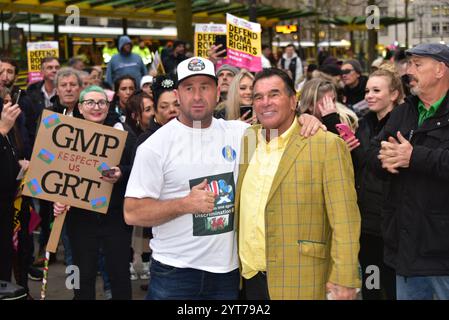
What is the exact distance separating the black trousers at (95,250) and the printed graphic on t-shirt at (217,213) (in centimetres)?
171

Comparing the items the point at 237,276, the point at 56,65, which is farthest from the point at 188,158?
the point at 56,65

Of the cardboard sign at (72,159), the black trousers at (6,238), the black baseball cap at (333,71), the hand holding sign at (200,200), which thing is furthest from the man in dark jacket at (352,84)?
the hand holding sign at (200,200)

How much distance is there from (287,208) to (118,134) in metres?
2.17

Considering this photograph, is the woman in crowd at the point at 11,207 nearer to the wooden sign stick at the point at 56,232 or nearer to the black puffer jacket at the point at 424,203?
the wooden sign stick at the point at 56,232

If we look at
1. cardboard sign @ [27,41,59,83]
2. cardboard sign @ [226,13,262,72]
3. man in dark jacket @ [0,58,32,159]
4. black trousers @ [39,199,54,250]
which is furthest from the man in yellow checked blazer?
cardboard sign @ [27,41,59,83]

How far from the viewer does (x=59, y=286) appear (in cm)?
724

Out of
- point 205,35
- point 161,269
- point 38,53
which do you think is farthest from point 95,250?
point 38,53

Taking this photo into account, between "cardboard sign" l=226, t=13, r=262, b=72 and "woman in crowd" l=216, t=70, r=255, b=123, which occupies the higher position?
"cardboard sign" l=226, t=13, r=262, b=72

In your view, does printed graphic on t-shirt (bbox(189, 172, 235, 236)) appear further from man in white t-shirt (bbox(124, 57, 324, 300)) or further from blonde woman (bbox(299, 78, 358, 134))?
blonde woman (bbox(299, 78, 358, 134))

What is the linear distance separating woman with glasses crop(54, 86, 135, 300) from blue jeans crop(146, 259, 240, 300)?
1493 mm

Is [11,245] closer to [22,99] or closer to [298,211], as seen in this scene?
[22,99]

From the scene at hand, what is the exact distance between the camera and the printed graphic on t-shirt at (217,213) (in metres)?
4.02

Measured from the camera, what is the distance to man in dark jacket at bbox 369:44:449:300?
13.0 feet
